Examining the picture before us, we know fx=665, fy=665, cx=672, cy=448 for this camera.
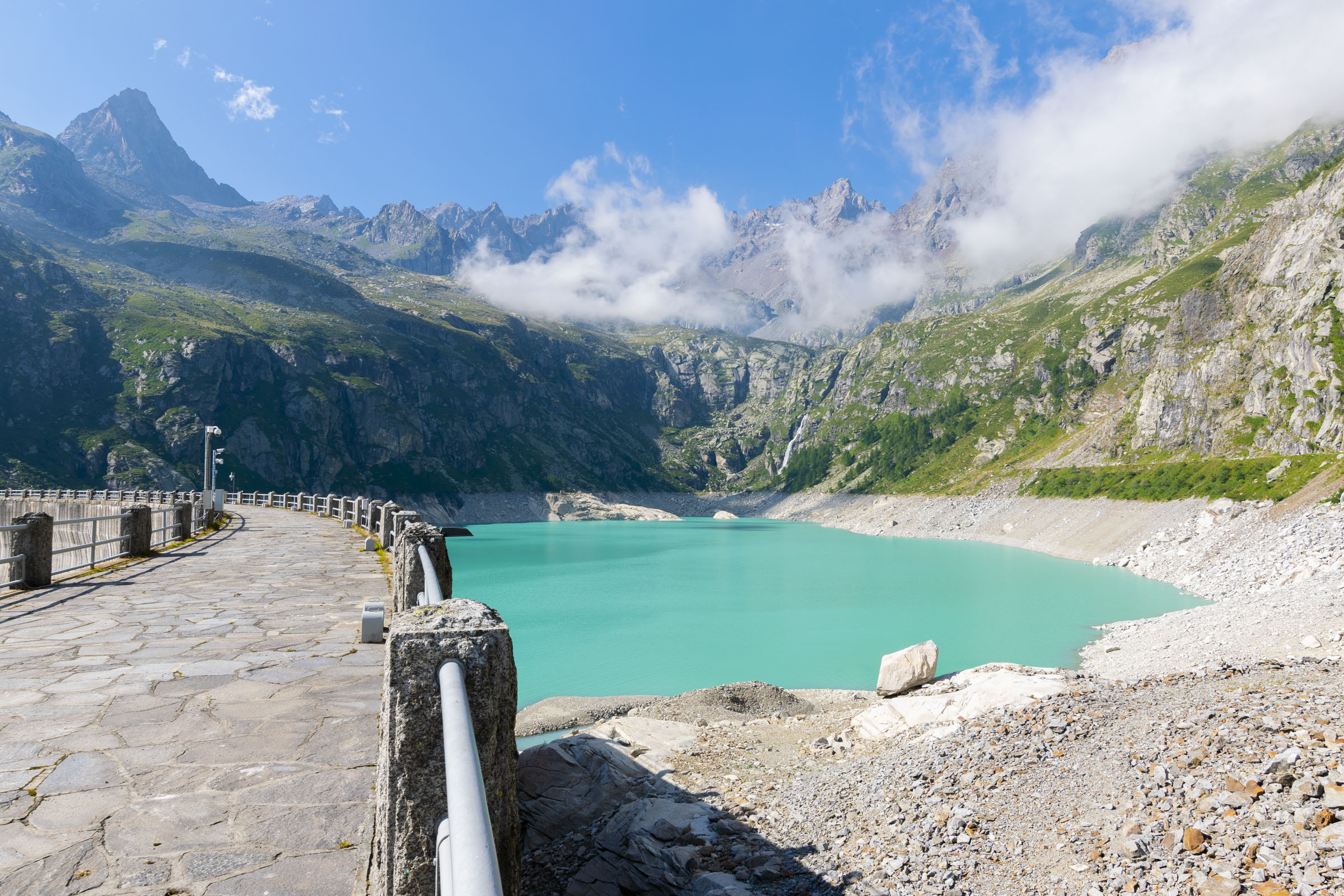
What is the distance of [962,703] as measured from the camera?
1504cm

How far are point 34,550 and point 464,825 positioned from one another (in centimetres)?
1933

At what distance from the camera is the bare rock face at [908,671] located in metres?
20.4

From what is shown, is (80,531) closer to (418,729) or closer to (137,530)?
(137,530)

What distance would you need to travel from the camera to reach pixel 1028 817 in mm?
9906

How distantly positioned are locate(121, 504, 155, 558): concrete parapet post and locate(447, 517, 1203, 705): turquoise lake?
48.6 ft

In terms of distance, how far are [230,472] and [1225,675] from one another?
604ft

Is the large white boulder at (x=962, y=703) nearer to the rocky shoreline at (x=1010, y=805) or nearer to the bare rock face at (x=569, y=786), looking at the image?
the rocky shoreline at (x=1010, y=805)

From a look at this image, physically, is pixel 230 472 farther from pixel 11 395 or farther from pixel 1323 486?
pixel 1323 486

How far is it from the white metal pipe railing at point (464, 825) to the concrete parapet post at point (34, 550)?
59.6ft

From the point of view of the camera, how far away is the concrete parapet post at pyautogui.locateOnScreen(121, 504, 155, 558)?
70.1 ft

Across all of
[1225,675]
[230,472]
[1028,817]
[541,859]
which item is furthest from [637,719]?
[230,472]

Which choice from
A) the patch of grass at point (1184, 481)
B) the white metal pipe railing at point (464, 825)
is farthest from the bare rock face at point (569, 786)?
the patch of grass at point (1184, 481)

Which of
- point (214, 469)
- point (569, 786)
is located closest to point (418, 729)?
point (569, 786)

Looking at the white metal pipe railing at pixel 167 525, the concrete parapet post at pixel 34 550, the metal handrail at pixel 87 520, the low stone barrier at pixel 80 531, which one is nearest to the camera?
the concrete parapet post at pixel 34 550
